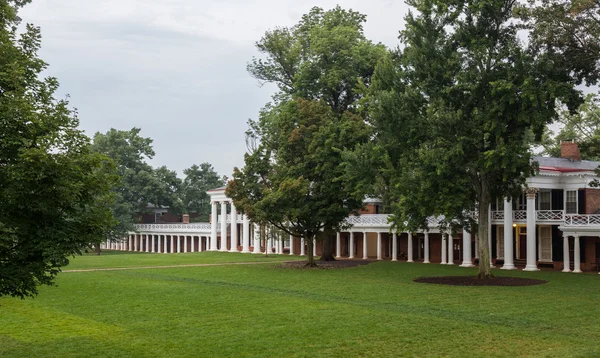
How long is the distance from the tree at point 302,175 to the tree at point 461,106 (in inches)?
→ 276

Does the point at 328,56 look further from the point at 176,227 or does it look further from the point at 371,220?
the point at 176,227

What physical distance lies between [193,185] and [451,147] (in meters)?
77.3

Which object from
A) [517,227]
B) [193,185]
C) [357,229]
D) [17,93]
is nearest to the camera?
[17,93]

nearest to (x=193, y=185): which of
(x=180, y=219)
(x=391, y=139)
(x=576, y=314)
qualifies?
(x=180, y=219)

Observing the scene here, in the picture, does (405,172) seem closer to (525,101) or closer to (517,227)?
(525,101)

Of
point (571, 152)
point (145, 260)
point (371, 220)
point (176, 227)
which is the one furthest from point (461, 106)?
point (176, 227)

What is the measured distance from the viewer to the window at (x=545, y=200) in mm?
46156

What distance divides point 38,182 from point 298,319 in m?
10.3

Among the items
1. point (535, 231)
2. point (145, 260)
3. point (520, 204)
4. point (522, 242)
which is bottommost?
point (145, 260)

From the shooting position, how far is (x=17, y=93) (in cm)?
1308

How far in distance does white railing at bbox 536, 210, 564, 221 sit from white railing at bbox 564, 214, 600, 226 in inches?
70.1

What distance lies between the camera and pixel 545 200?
46.4 metres

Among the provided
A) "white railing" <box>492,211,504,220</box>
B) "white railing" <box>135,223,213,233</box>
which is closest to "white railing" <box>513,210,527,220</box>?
"white railing" <box>492,211,504,220</box>

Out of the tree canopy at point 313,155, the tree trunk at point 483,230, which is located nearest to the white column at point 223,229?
the tree canopy at point 313,155
